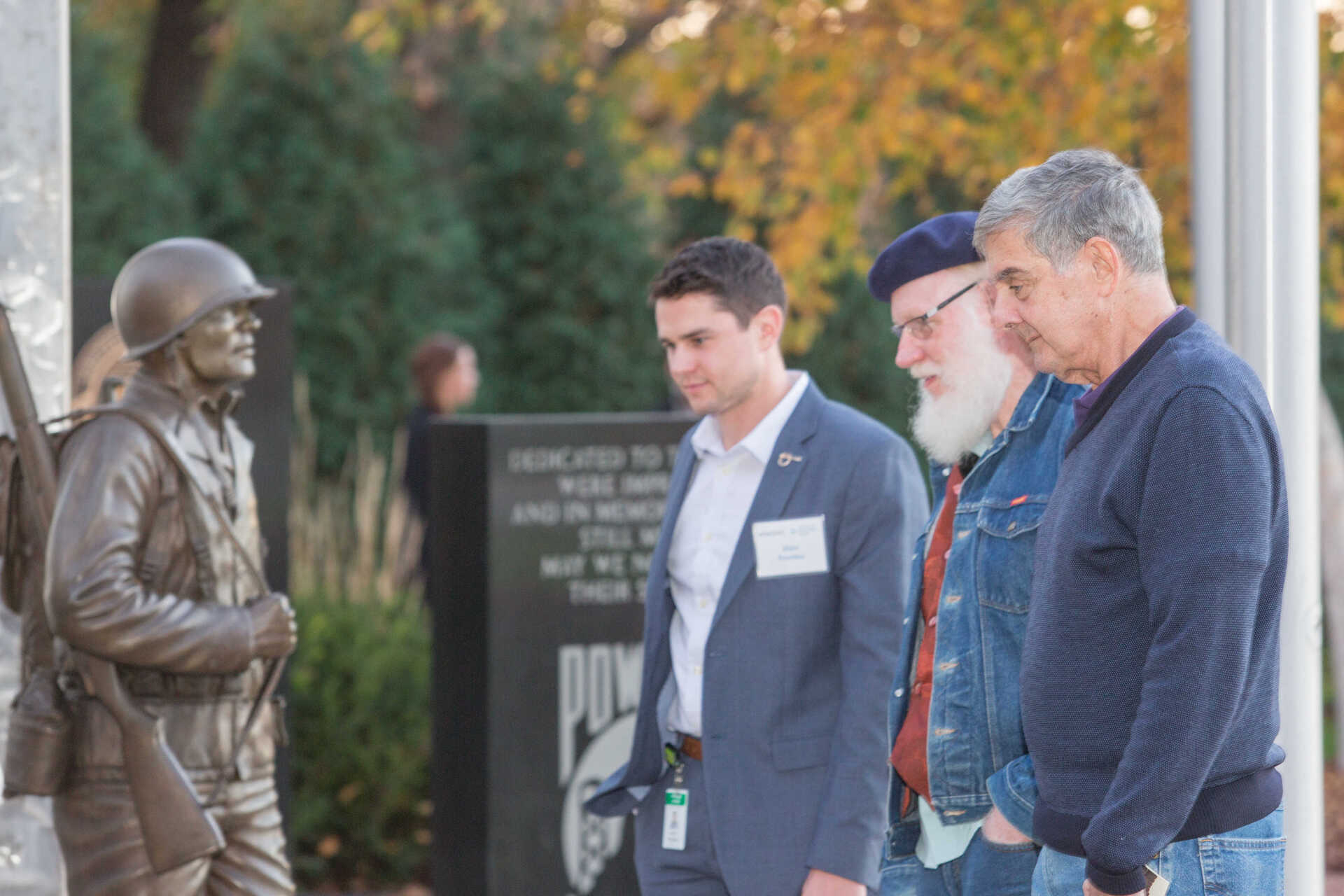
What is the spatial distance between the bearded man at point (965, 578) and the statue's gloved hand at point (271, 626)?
1.32 m

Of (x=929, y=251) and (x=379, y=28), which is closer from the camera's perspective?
(x=929, y=251)

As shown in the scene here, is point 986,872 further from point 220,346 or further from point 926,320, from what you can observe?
point 220,346

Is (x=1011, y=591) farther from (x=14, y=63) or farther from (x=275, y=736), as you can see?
(x=14, y=63)

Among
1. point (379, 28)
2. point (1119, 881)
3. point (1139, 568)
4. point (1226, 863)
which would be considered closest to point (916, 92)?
point (379, 28)

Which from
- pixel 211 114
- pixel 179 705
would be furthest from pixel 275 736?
pixel 211 114

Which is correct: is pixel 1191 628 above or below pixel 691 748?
above

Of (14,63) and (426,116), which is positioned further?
(426,116)

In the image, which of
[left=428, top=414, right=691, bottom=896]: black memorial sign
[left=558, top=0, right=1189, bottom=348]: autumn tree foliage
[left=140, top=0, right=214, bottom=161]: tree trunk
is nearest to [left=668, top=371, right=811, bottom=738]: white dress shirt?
[left=428, top=414, right=691, bottom=896]: black memorial sign

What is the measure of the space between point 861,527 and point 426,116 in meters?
13.9

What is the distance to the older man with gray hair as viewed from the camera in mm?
1982

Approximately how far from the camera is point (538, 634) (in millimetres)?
5566

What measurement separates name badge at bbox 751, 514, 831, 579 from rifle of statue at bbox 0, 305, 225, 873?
48.8 inches

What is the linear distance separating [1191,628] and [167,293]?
238 cm

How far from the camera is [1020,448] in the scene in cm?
280
